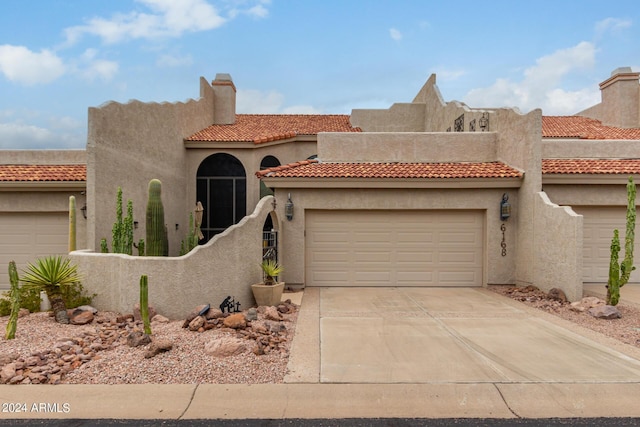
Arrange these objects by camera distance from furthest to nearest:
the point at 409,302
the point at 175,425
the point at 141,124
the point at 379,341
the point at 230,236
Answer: the point at 141,124
the point at 409,302
the point at 230,236
the point at 379,341
the point at 175,425

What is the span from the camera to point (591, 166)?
1175cm

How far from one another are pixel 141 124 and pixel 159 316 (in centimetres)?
805

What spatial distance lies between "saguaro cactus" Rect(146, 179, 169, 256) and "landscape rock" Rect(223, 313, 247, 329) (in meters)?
2.74

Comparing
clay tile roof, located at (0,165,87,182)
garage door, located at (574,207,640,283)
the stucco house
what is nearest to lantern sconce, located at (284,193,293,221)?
the stucco house

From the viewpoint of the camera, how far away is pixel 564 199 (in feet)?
38.0

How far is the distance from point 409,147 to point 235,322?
346 inches

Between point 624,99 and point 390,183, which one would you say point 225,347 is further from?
point 624,99

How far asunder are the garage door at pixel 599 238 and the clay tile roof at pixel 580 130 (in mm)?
6066

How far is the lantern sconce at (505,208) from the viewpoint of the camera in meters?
11.3

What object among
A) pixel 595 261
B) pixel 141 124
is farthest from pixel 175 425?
pixel 595 261

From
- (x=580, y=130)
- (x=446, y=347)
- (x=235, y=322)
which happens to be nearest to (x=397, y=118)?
(x=580, y=130)

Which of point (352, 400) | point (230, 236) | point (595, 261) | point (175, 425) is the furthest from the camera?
point (595, 261)

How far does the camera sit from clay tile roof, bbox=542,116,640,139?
17219 millimetres

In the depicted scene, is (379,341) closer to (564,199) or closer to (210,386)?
(210,386)
